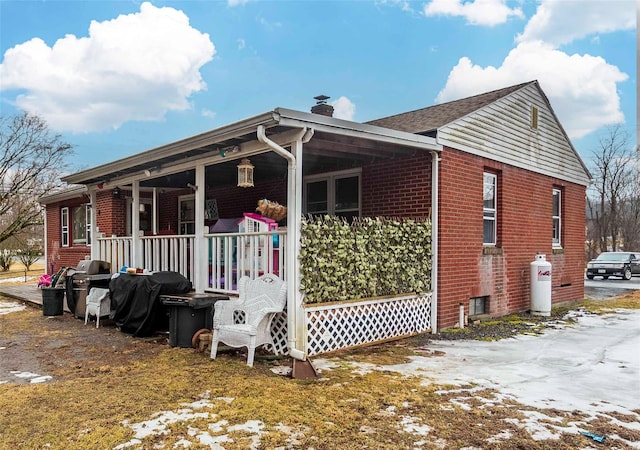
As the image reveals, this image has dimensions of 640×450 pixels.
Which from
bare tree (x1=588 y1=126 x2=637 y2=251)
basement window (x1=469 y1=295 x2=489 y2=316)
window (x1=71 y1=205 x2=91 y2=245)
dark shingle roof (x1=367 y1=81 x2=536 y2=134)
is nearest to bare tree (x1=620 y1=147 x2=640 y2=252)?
bare tree (x1=588 y1=126 x2=637 y2=251)

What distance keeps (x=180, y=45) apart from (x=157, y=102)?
20.6 ft

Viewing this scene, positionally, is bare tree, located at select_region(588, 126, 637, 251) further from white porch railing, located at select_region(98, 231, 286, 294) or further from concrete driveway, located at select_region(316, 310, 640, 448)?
white porch railing, located at select_region(98, 231, 286, 294)

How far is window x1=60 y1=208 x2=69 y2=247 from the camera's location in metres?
15.8

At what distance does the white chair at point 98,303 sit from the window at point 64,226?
8828mm

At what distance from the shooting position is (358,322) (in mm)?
6398

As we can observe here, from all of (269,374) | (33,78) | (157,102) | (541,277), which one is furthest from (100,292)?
(33,78)

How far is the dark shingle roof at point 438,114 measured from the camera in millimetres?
7814

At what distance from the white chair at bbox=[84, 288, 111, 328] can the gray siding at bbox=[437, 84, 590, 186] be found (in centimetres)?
609

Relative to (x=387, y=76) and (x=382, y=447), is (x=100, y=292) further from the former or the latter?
(x=387, y=76)

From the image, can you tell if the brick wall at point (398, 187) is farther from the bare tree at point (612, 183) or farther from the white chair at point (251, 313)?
the bare tree at point (612, 183)

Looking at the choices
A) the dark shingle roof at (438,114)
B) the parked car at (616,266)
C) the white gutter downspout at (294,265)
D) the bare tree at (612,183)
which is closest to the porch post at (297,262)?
the white gutter downspout at (294,265)

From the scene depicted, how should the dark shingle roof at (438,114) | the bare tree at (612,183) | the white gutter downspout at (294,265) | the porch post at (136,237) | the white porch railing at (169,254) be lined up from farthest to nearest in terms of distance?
the bare tree at (612,183) → the porch post at (136,237) → the white porch railing at (169,254) → the dark shingle roof at (438,114) → the white gutter downspout at (294,265)

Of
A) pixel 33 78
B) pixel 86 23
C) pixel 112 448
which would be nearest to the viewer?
pixel 112 448

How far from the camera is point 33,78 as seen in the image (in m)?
16.1
